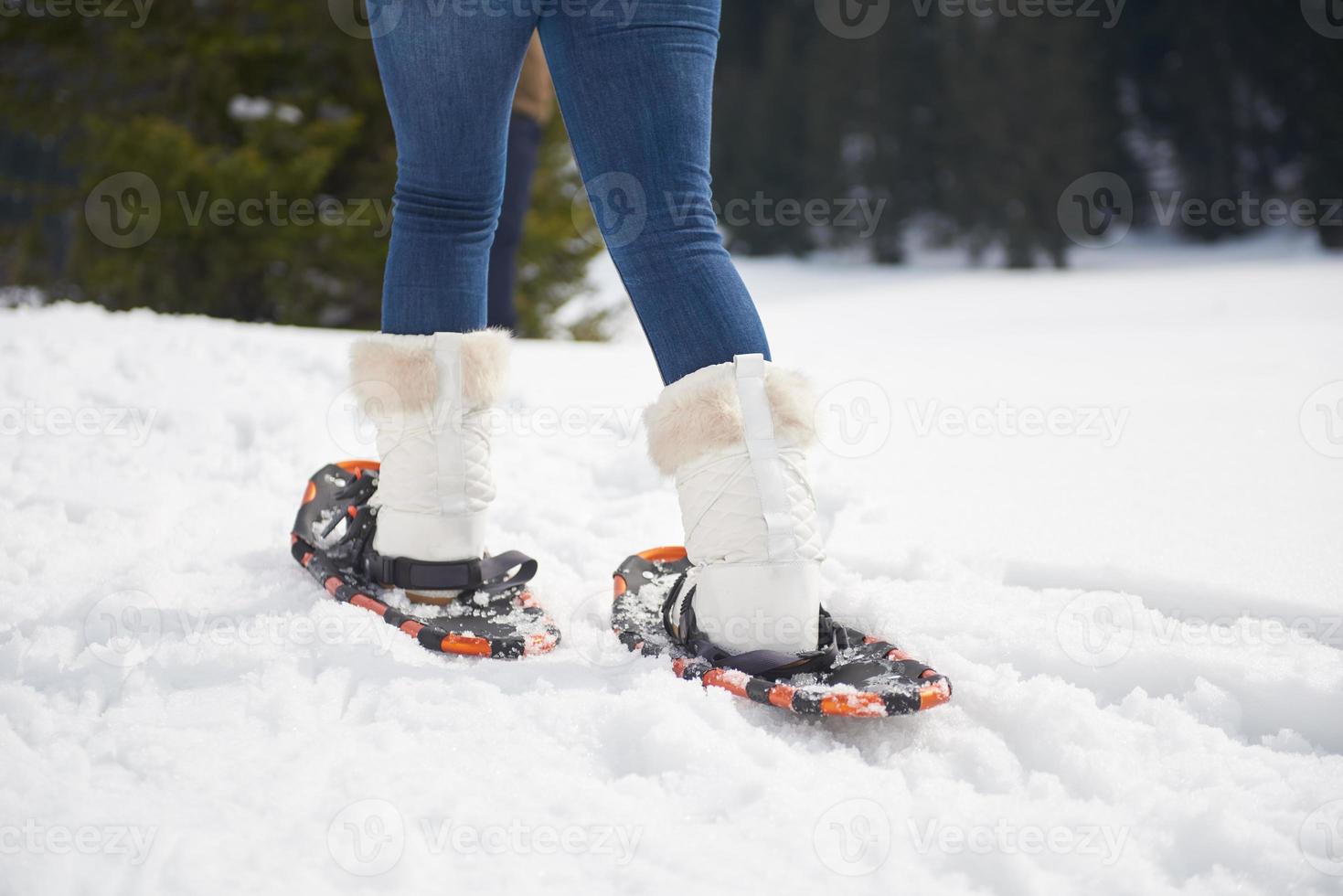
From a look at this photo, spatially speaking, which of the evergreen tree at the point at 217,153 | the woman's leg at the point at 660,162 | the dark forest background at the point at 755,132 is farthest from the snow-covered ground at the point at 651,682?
the dark forest background at the point at 755,132

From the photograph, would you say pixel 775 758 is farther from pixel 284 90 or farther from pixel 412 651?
pixel 284 90

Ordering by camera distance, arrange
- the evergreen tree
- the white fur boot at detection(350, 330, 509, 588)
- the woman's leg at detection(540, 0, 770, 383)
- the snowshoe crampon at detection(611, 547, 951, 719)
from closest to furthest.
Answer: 1. the snowshoe crampon at detection(611, 547, 951, 719)
2. the woman's leg at detection(540, 0, 770, 383)
3. the white fur boot at detection(350, 330, 509, 588)
4. the evergreen tree

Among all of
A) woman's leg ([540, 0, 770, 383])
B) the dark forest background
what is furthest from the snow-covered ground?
the dark forest background

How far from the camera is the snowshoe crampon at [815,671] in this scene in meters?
0.81

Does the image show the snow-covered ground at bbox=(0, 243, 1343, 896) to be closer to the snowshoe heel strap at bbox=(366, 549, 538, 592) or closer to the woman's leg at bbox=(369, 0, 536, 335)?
the snowshoe heel strap at bbox=(366, 549, 538, 592)

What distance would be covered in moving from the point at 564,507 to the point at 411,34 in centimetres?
79

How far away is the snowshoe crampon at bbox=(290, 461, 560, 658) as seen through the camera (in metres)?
0.99

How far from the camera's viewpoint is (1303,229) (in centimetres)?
1070

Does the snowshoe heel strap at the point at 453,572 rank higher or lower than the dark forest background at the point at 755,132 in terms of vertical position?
lower

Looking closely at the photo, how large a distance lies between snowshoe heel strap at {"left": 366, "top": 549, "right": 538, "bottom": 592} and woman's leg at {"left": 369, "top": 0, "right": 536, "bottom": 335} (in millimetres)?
282

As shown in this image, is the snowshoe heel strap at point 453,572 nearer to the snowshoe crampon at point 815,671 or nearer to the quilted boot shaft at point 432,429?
the quilted boot shaft at point 432,429

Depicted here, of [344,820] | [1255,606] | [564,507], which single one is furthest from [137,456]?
[1255,606]

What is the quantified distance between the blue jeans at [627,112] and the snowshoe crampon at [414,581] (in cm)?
33

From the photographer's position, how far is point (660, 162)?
0.93 m
